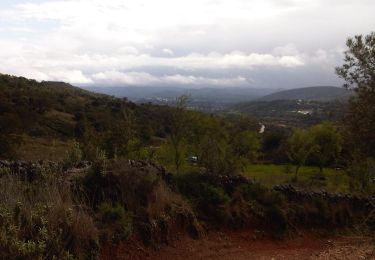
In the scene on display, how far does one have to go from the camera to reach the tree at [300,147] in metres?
46.8

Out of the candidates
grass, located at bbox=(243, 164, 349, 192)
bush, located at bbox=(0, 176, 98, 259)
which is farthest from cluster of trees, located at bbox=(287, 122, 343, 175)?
bush, located at bbox=(0, 176, 98, 259)

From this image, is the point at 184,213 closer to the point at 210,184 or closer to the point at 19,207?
the point at 210,184

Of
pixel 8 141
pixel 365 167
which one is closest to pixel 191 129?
pixel 365 167

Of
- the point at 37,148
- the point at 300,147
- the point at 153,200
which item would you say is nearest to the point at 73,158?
the point at 153,200

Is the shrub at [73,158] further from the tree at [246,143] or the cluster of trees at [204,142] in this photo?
the tree at [246,143]

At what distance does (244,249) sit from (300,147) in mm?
40515

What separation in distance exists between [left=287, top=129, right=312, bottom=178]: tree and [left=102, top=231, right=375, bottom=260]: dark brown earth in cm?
3570

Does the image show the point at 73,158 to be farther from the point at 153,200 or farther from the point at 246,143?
the point at 246,143

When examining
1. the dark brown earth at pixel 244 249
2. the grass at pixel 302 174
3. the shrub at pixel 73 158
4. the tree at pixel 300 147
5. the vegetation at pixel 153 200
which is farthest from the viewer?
the tree at pixel 300 147

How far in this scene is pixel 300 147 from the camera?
162 feet

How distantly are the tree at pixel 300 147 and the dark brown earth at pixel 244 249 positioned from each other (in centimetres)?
3570

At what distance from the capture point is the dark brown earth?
29.2 ft

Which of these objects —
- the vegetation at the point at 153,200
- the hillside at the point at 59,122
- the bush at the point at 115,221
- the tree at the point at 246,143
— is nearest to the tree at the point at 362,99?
the vegetation at the point at 153,200

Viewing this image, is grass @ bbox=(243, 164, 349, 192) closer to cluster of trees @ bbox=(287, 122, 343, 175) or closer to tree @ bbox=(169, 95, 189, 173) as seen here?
cluster of trees @ bbox=(287, 122, 343, 175)
